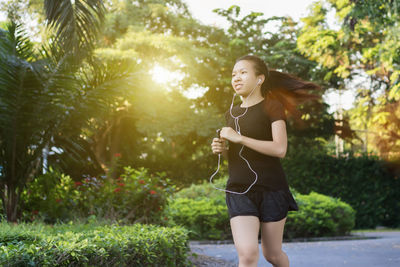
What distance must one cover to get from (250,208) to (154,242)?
7.60 ft

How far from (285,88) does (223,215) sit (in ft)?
27.7

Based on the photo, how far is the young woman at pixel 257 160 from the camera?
3355 mm

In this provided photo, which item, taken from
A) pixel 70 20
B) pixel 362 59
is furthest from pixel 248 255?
pixel 362 59

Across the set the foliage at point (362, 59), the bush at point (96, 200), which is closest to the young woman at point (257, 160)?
the bush at point (96, 200)

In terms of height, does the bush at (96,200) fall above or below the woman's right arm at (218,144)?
below

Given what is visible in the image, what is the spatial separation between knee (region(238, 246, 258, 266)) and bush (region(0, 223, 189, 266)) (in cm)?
143

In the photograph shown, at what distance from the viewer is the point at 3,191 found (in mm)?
8102

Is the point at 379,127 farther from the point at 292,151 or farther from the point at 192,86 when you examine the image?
the point at 192,86

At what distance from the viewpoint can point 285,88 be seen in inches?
151

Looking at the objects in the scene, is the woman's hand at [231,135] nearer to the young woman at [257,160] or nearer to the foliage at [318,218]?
the young woman at [257,160]

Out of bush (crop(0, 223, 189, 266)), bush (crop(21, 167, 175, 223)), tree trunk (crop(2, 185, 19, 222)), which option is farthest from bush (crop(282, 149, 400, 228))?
bush (crop(0, 223, 189, 266))

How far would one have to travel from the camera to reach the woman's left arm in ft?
11.0

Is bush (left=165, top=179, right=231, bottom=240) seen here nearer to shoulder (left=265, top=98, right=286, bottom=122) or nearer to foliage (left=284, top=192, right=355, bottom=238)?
foliage (left=284, top=192, right=355, bottom=238)

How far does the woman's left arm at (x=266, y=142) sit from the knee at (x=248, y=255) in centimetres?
65
